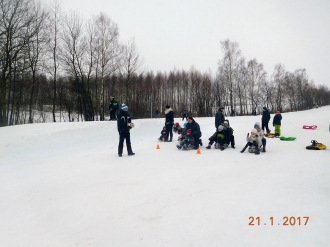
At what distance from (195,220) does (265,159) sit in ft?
17.1

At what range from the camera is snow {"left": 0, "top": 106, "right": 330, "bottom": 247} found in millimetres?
3230

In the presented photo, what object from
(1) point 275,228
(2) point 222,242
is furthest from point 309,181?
(2) point 222,242

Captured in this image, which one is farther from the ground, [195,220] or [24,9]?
[24,9]

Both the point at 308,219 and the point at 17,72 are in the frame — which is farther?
the point at 17,72

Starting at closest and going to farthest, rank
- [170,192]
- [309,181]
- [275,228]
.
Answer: [275,228], [170,192], [309,181]

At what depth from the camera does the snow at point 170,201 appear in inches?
127

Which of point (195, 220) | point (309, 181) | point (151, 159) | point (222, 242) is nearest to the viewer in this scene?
point (222, 242)

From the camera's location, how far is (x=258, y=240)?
3039 mm

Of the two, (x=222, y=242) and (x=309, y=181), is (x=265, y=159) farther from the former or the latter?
(x=222, y=242)
